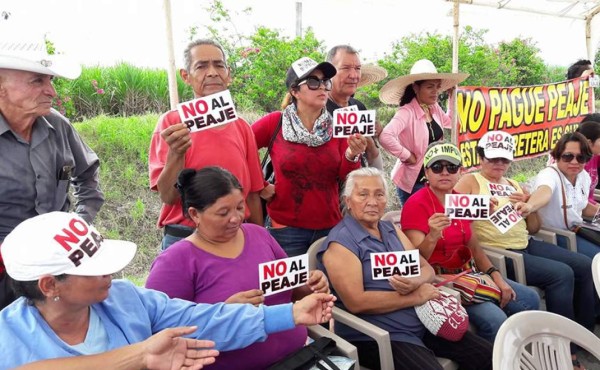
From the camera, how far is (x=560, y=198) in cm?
401

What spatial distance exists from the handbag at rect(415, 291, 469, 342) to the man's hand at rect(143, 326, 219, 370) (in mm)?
1393

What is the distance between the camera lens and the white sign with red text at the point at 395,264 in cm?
259

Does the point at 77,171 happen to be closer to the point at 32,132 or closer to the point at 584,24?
the point at 32,132

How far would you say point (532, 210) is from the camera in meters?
3.69

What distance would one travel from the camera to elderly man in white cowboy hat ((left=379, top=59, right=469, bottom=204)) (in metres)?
3.96

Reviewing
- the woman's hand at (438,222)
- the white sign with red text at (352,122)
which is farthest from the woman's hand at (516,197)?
the white sign with red text at (352,122)

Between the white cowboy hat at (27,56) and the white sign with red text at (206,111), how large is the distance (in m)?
0.55

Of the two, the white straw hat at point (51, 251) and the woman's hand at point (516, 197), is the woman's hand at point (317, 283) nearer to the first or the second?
the white straw hat at point (51, 251)

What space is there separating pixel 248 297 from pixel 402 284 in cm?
91

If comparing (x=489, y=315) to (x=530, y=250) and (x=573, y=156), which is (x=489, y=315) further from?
(x=573, y=156)

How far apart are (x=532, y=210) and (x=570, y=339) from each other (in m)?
2.00

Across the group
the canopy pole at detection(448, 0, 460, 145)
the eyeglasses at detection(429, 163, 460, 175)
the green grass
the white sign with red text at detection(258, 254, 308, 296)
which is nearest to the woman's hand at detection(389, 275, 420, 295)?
the white sign with red text at detection(258, 254, 308, 296)

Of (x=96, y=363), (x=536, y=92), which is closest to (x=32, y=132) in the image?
(x=96, y=363)

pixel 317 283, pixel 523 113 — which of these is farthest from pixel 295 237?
pixel 523 113
